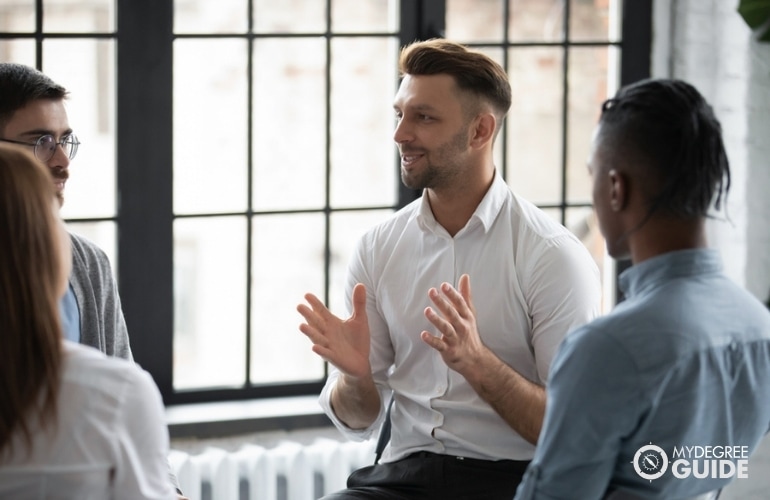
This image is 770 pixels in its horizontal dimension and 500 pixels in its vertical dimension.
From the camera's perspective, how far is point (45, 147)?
2.23 meters

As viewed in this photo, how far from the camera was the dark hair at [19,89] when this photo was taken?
2.21 meters

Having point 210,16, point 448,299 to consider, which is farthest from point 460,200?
point 210,16

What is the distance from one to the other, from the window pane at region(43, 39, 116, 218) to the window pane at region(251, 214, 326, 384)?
18.5 inches

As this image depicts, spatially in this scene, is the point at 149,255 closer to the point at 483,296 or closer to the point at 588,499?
the point at 483,296

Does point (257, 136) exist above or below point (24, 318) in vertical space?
above

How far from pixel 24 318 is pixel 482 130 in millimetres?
1504

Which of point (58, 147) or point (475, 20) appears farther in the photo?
point (475, 20)

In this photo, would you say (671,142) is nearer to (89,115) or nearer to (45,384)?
(45,384)

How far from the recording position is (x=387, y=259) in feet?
8.62

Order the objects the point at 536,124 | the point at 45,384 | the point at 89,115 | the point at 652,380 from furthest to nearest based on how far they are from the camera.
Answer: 1. the point at 536,124
2. the point at 89,115
3. the point at 652,380
4. the point at 45,384

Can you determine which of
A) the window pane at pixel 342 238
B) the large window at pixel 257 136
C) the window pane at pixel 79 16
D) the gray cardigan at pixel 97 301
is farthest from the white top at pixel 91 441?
the window pane at pixel 342 238

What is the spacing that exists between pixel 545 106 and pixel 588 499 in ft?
6.84

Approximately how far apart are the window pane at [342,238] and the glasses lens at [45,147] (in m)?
1.20

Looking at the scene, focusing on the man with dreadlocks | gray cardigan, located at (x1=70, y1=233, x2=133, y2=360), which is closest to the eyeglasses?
gray cardigan, located at (x1=70, y1=233, x2=133, y2=360)
